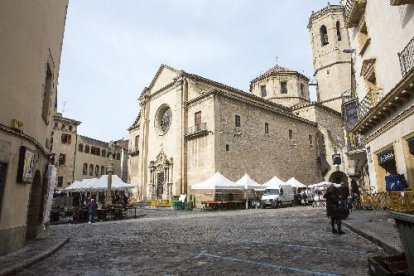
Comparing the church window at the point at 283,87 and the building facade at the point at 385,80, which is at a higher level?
the church window at the point at 283,87

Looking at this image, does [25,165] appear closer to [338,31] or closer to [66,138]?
[66,138]

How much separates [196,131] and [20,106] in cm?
2146

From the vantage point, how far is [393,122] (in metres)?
11.6

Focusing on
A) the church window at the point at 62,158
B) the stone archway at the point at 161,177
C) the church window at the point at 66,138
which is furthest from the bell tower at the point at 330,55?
the church window at the point at 62,158

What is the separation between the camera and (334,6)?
38.9 meters

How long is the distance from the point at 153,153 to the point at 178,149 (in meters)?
5.56

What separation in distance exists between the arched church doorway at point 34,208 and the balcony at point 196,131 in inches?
721

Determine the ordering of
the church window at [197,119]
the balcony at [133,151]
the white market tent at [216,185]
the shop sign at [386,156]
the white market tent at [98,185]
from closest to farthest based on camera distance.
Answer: the shop sign at [386,156], the white market tent at [98,185], the white market tent at [216,185], the church window at [197,119], the balcony at [133,151]

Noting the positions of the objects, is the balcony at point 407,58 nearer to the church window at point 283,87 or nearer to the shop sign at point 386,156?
the shop sign at point 386,156

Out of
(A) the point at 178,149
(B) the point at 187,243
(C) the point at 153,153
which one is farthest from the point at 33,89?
(C) the point at 153,153

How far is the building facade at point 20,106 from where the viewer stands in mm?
6602

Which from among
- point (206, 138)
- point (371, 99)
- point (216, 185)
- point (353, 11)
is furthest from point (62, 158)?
point (371, 99)

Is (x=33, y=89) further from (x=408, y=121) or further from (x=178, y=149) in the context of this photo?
(x=178, y=149)

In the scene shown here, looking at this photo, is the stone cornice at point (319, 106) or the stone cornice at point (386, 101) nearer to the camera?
the stone cornice at point (386, 101)
